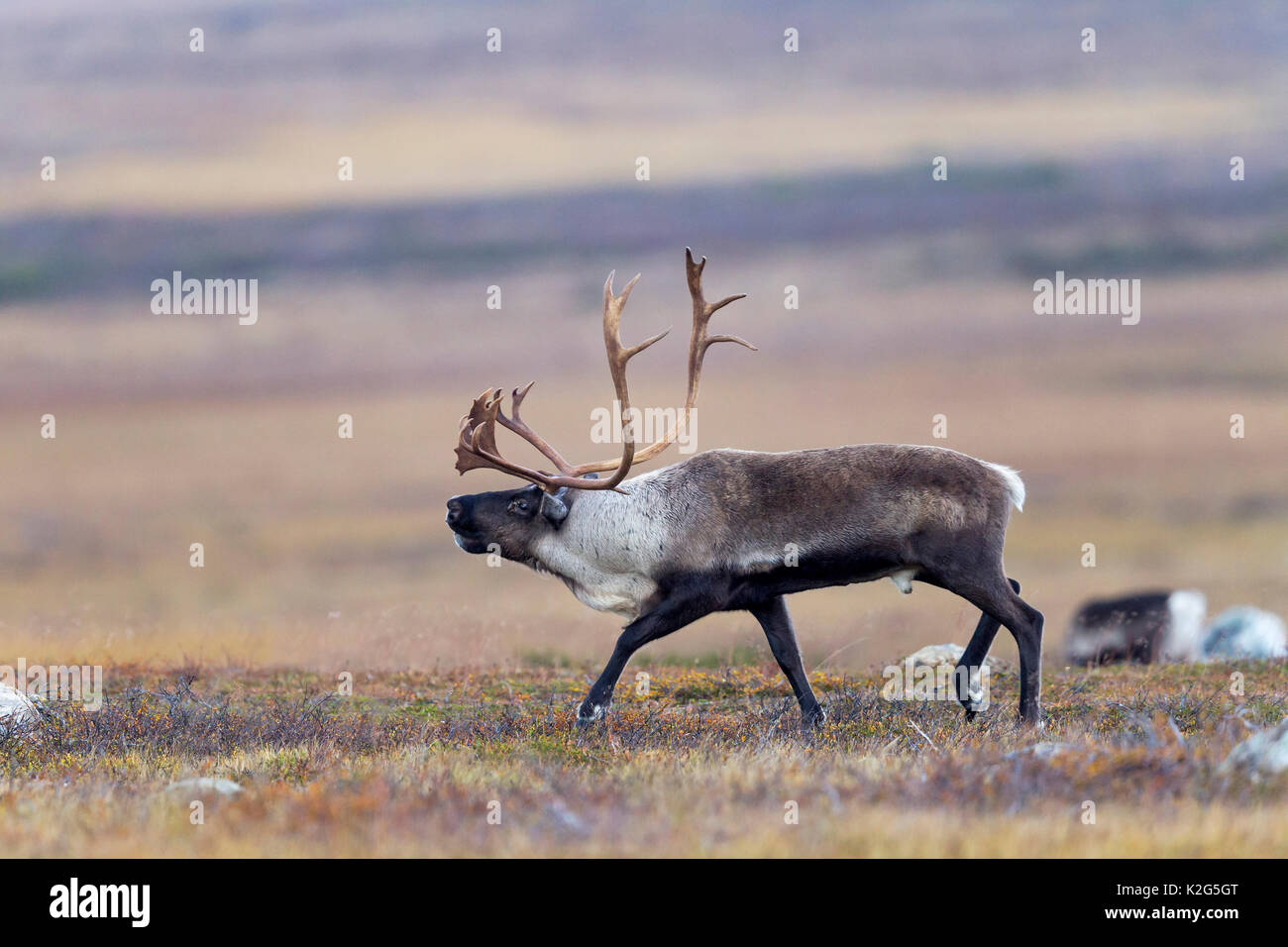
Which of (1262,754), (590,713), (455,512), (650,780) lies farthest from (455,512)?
(1262,754)

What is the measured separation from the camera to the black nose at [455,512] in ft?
35.5

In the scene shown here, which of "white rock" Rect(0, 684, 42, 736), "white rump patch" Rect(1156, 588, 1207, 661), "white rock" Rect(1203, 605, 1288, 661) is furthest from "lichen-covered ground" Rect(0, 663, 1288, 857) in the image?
"white rump patch" Rect(1156, 588, 1207, 661)

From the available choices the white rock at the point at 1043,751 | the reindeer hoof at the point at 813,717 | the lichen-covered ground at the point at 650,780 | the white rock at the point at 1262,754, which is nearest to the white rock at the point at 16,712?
the lichen-covered ground at the point at 650,780

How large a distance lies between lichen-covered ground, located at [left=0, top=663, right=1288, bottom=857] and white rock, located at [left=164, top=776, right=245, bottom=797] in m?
0.06

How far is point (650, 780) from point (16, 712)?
494 centimetres

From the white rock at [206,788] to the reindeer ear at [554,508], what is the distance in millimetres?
3520

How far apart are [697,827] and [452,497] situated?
501 cm

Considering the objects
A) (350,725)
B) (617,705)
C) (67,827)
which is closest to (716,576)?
(617,705)

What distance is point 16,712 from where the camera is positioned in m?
10.1

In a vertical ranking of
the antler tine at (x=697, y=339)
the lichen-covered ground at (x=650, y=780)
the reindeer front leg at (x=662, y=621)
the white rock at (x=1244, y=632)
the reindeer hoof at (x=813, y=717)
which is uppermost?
the antler tine at (x=697, y=339)

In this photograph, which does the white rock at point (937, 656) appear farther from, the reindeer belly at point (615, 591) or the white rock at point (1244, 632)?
the white rock at point (1244, 632)

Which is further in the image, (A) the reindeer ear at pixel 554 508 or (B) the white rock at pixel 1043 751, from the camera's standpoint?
(A) the reindeer ear at pixel 554 508

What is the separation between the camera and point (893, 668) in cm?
1262

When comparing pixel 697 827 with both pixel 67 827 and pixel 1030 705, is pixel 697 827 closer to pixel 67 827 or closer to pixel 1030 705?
pixel 67 827
